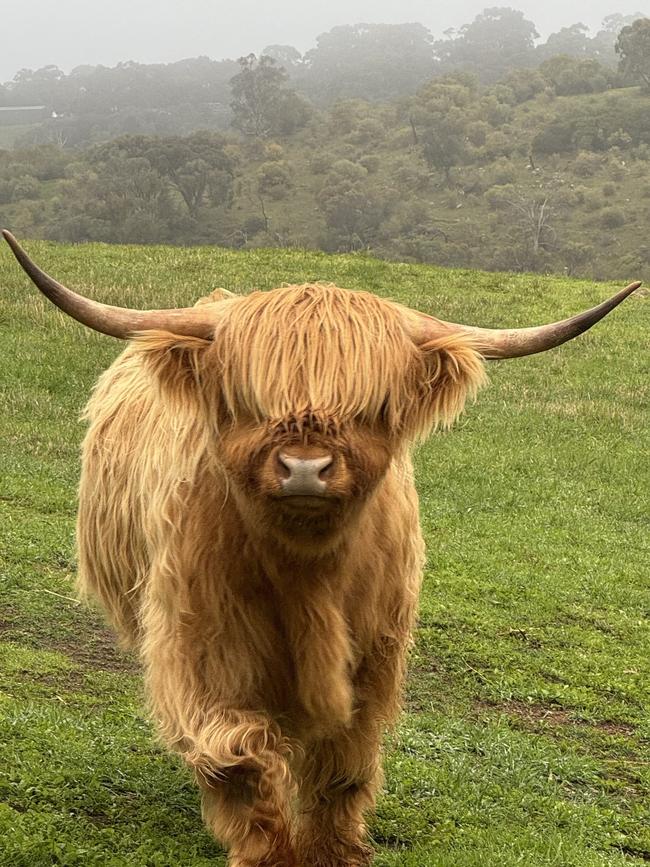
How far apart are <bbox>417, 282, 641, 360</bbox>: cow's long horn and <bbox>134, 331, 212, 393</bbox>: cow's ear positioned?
2.25 ft

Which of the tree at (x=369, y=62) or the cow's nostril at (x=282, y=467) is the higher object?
the tree at (x=369, y=62)

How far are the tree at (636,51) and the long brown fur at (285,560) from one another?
9844cm

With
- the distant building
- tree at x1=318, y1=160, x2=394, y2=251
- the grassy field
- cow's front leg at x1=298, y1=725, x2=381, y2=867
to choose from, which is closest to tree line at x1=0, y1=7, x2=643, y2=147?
the distant building

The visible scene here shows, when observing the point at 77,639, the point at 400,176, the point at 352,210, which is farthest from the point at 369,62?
the point at 77,639

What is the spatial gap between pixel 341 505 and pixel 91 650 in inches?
163

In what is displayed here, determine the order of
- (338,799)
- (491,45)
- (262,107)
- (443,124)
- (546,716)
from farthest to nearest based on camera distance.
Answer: (491,45), (262,107), (443,124), (546,716), (338,799)

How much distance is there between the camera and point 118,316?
3.41 m

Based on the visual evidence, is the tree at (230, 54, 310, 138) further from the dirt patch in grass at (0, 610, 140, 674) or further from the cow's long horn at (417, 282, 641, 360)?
the cow's long horn at (417, 282, 641, 360)

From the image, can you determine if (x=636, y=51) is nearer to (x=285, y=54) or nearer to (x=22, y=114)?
(x=22, y=114)

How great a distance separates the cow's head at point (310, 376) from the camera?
310 cm

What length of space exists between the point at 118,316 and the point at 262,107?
9949 centimetres

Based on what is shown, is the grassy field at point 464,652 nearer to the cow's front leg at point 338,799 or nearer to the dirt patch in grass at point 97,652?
the dirt patch in grass at point 97,652

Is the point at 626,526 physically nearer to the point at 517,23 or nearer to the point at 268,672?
the point at 268,672

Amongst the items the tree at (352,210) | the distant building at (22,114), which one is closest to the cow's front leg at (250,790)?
the tree at (352,210)
